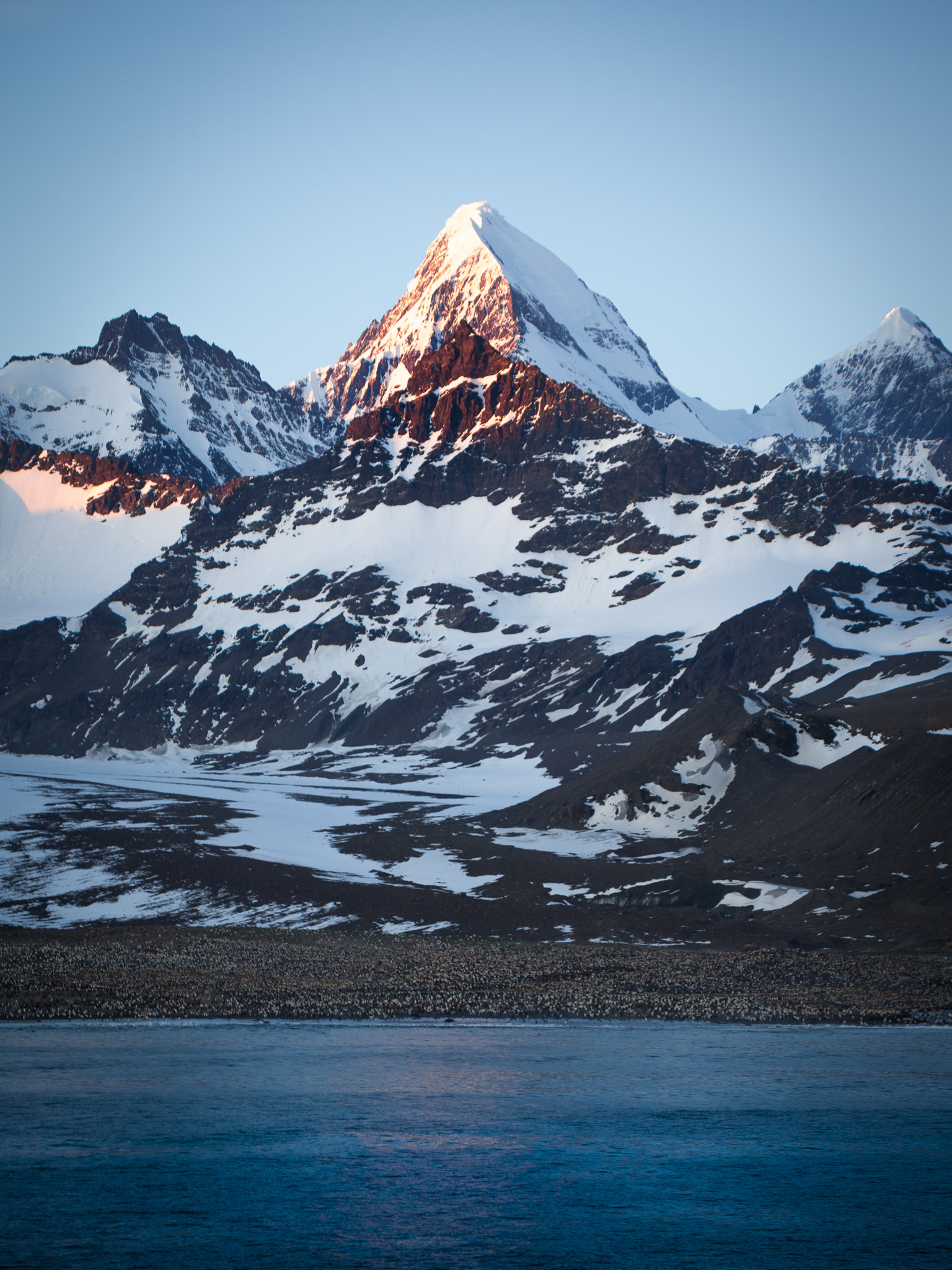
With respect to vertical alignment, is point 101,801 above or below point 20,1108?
above

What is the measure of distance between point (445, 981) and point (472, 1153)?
28.8 metres

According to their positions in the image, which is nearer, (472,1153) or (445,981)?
(472,1153)

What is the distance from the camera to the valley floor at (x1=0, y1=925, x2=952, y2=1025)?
46750mm

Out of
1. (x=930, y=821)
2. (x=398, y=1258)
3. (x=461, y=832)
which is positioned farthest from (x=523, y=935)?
(x=398, y=1258)

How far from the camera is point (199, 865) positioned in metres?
102

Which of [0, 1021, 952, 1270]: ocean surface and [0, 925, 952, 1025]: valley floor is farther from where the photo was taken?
[0, 925, 952, 1025]: valley floor

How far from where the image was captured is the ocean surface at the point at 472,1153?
19.9 metres

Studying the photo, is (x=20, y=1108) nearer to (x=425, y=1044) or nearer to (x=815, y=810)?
(x=425, y=1044)

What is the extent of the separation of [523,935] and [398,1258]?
60.1m

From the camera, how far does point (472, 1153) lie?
25.8 metres

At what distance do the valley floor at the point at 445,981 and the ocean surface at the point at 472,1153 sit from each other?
6030 mm

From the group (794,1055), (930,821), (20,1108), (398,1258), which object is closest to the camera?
(398,1258)

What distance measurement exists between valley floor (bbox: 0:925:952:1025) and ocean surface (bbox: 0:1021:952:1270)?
6030mm

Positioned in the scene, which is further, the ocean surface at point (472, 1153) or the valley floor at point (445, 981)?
the valley floor at point (445, 981)
